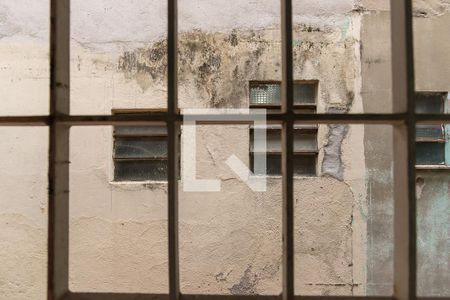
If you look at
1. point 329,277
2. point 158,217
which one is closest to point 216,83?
point 158,217

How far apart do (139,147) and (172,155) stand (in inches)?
163

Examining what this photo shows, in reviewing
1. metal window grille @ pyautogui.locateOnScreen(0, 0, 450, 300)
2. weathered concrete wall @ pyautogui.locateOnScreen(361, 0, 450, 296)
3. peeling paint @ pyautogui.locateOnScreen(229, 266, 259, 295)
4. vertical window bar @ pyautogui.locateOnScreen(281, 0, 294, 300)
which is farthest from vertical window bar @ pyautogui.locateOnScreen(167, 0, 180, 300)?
weathered concrete wall @ pyautogui.locateOnScreen(361, 0, 450, 296)

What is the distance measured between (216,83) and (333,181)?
141 cm

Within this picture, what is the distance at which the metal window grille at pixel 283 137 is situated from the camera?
647 millimetres

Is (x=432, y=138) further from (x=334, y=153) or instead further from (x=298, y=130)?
(x=298, y=130)

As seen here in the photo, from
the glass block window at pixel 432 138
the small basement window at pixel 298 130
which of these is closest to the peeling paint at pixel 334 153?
the small basement window at pixel 298 130

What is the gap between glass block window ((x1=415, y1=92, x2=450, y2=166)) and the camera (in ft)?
15.4

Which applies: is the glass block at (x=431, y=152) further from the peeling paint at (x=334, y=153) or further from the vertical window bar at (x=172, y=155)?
the vertical window bar at (x=172, y=155)

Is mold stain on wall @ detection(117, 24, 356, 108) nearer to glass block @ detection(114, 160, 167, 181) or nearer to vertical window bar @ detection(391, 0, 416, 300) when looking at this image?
glass block @ detection(114, 160, 167, 181)

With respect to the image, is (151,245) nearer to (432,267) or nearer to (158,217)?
(158,217)

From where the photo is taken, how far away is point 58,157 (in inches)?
26.1

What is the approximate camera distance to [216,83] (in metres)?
4.59

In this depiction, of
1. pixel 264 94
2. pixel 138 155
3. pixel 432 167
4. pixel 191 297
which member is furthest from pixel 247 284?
pixel 191 297

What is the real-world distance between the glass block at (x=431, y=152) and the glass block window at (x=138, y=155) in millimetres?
2434
